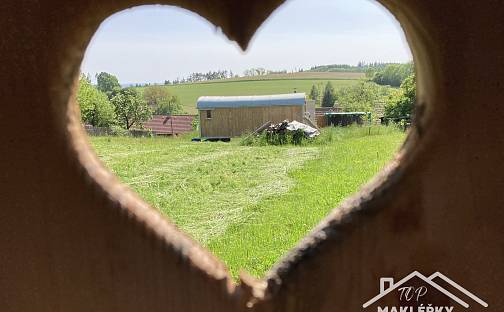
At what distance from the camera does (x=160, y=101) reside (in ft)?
58.5

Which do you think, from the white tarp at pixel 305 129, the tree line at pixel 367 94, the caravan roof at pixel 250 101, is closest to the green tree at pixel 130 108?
the tree line at pixel 367 94

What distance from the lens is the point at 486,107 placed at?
1.84ft

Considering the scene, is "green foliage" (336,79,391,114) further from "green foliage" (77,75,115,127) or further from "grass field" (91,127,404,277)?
"green foliage" (77,75,115,127)

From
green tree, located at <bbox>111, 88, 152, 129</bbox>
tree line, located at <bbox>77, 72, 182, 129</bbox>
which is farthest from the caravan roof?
green tree, located at <bbox>111, 88, 152, 129</bbox>

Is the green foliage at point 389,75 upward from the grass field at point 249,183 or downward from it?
upward

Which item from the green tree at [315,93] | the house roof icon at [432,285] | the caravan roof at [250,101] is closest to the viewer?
the house roof icon at [432,285]

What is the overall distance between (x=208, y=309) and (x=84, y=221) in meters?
0.19

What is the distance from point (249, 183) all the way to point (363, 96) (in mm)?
10305

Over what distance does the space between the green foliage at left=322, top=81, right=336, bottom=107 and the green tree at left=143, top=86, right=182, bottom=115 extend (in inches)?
208

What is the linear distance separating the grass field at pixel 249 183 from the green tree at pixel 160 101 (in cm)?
1000

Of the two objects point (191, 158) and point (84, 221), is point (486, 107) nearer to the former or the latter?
point (84, 221)

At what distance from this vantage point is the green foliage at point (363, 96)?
42.9 ft

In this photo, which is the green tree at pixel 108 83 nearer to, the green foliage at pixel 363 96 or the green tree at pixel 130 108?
the green tree at pixel 130 108

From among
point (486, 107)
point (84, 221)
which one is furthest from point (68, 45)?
point (486, 107)
